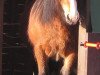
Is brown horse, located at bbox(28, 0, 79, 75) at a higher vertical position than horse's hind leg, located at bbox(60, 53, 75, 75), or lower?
higher

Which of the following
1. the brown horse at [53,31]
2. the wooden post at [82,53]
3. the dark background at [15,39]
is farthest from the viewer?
the wooden post at [82,53]

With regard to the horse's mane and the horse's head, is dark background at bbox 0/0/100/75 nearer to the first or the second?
the horse's mane

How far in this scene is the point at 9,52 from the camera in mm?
4891

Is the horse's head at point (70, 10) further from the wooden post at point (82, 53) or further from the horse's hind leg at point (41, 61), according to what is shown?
the horse's hind leg at point (41, 61)

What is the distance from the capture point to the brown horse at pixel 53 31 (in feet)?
16.3

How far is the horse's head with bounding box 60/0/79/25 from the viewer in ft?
16.5

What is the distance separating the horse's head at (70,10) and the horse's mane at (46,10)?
6 cm

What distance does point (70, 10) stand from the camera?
504 centimetres

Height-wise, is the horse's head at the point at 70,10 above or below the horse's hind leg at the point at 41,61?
above

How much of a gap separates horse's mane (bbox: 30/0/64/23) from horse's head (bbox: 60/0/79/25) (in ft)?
0.20

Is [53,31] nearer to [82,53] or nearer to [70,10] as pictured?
[70,10]

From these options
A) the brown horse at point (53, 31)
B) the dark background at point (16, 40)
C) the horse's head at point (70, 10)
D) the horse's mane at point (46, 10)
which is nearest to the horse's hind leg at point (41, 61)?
the brown horse at point (53, 31)

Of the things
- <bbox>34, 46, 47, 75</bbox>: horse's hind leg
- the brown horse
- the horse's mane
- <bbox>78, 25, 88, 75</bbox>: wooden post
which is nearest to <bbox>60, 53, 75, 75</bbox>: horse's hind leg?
the brown horse

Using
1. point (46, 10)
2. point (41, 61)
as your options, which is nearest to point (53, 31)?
point (46, 10)
